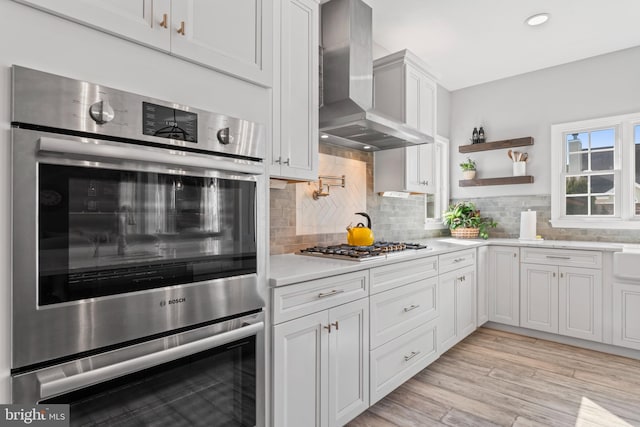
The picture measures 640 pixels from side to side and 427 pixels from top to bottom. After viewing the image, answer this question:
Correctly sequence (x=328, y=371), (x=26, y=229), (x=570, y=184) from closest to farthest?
(x=26, y=229), (x=328, y=371), (x=570, y=184)

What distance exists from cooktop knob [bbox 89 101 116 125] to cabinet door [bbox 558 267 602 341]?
385cm

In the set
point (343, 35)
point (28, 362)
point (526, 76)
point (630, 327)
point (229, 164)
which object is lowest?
point (630, 327)

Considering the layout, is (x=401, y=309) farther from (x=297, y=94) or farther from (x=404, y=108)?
(x=404, y=108)

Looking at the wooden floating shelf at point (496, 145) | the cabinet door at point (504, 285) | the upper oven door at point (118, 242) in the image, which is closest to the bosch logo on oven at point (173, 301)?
the upper oven door at point (118, 242)

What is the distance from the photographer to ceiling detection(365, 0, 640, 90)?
2879mm

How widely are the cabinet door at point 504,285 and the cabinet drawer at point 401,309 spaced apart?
4.43ft

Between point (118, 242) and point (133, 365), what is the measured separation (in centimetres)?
39

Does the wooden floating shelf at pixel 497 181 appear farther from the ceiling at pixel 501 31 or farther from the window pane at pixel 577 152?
the ceiling at pixel 501 31

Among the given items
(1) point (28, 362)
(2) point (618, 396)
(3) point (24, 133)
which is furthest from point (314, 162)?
(2) point (618, 396)

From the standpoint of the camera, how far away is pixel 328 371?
1.83 meters

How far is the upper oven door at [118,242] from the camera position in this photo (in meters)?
0.95

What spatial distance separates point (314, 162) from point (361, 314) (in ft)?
3.08

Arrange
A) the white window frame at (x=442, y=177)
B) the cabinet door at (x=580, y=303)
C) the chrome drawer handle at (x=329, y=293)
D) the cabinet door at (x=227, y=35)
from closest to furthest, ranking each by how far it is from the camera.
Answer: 1. the cabinet door at (x=227, y=35)
2. the chrome drawer handle at (x=329, y=293)
3. the cabinet door at (x=580, y=303)
4. the white window frame at (x=442, y=177)

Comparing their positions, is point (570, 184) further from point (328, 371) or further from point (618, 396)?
point (328, 371)
